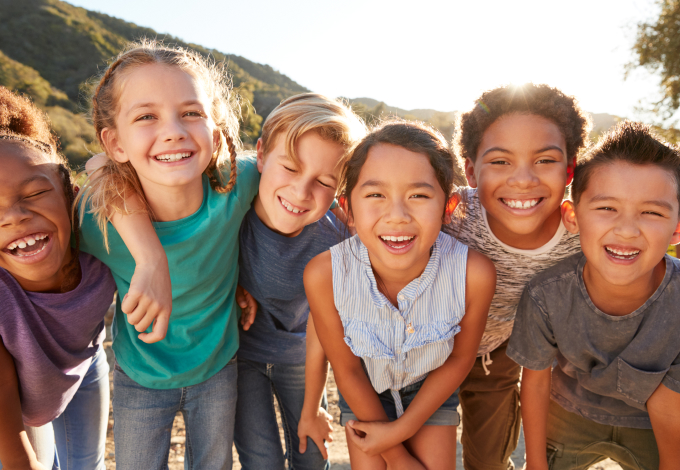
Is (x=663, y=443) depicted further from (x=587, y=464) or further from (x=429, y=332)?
(x=429, y=332)

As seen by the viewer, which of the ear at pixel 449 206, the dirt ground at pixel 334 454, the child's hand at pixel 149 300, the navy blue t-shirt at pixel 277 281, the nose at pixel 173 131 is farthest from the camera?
the dirt ground at pixel 334 454

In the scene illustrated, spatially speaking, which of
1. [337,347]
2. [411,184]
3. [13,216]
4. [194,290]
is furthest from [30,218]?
[411,184]

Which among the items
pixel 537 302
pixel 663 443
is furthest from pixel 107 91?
pixel 663 443

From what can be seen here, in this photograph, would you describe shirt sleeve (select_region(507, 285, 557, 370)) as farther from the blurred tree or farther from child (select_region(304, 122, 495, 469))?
the blurred tree

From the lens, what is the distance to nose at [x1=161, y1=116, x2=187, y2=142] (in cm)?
173

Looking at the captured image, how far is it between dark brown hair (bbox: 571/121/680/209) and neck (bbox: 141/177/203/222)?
64.7 inches

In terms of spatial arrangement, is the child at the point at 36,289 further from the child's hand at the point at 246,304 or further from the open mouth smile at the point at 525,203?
the open mouth smile at the point at 525,203

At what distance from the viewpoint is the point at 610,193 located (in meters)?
1.62

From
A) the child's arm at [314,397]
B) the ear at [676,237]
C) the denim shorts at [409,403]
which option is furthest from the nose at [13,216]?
the ear at [676,237]

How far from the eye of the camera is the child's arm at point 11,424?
5.22ft

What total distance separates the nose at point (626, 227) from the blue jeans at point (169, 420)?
179cm

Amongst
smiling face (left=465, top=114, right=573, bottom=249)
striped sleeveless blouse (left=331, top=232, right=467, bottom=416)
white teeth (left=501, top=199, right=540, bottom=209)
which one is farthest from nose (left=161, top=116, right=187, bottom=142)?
white teeth (left=501, top=199, right=540, bottom=209)

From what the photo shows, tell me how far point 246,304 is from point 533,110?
1.62 meters

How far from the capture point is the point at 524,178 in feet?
5.74
